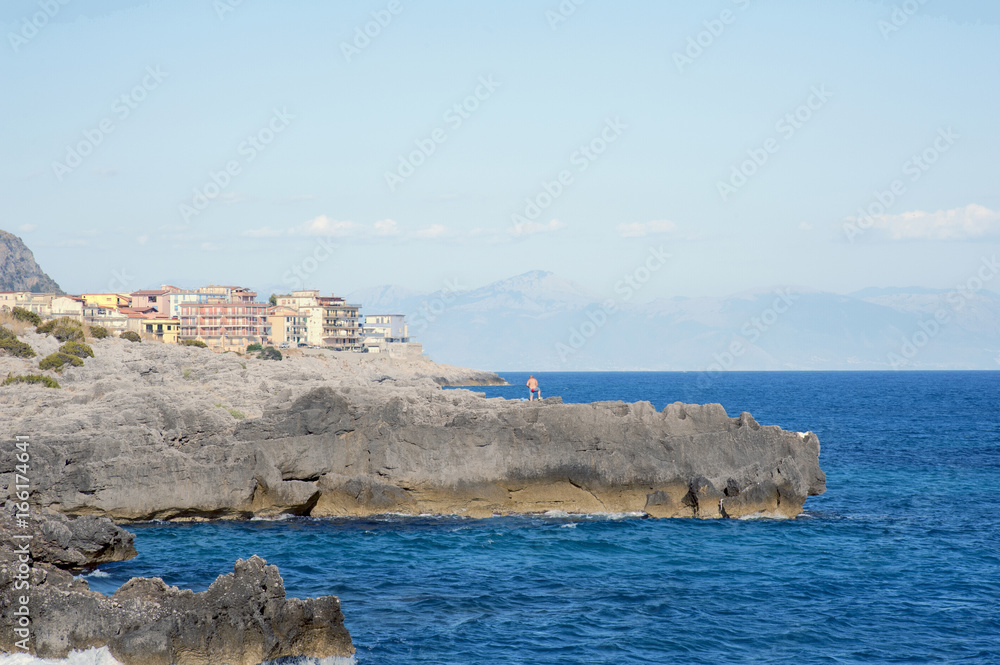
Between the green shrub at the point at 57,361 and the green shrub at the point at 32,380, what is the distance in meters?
4.18

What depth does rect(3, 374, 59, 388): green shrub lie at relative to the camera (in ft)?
120

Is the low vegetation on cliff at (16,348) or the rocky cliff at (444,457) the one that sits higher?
the low vegetation on cliff at (16,348)

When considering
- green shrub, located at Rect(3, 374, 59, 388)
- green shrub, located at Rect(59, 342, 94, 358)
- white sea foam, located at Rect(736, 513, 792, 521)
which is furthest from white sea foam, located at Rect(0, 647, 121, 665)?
green shrub, located at Rect(59, 342, 94, 358)

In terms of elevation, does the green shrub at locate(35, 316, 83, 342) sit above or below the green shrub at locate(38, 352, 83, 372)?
above

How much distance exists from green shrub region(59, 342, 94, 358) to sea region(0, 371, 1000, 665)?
76.3 ft

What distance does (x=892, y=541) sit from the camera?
25.6m

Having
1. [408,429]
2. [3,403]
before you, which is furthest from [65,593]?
[3,403]

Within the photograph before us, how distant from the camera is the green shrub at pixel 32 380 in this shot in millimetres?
36688

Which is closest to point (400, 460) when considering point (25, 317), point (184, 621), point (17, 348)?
point (184, 621)

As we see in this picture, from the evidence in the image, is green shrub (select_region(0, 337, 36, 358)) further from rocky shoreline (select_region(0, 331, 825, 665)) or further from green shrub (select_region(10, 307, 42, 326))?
green shrub (select_region(10, 307, 42, 326))

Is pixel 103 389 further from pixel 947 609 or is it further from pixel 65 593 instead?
pixel 947 609

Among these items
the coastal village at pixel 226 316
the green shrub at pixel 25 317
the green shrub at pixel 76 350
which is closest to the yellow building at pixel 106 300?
the coastal village at pixel 226 316

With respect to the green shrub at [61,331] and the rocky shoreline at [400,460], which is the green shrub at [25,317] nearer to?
the green shrub at [61,331]

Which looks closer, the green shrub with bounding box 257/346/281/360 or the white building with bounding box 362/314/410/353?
the green shrub with bounding box 257/346/281/360
